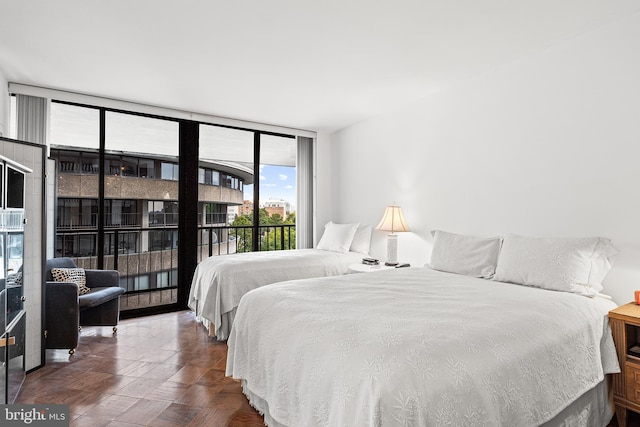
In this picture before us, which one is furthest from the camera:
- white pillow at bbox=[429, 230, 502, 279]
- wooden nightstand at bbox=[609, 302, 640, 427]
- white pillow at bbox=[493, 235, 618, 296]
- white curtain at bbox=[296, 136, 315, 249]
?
white curtain at bbox=[296, 136, 315, 249]

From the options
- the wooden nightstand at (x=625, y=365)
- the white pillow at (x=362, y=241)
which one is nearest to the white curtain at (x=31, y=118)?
the white pillow at (x=362, y=241)

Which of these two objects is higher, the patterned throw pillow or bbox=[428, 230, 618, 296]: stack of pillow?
bbox=[428, 230, 618, 296]: stack of pillow

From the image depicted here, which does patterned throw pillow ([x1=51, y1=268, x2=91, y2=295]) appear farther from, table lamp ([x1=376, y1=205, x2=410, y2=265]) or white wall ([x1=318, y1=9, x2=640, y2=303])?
white wall ([x1=318, y1=9, x2=640, y2=303])

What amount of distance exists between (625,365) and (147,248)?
489 centimetres

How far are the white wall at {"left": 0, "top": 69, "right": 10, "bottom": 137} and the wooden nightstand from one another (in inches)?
200

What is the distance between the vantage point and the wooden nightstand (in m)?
1.86

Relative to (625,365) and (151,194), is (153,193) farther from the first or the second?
(625,365)

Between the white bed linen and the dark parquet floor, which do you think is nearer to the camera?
the dark parquet floor

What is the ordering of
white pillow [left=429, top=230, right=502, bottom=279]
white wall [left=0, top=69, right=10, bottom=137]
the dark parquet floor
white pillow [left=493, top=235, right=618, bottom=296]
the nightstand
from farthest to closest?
the nightstand < white wall [left=0, top=69, right=10, bottom=137] < white pillow [left=429, top=230, right=502, bottom=279] < white pillow [left=493, top=235, right=618, bottom=296] < the dark parquet floor

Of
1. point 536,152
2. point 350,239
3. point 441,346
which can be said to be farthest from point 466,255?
point 350,239

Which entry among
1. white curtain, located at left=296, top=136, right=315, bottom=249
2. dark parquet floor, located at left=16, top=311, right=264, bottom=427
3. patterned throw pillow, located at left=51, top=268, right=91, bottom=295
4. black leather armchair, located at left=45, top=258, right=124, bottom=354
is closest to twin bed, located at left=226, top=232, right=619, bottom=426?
dark parquet floor, located at left=16, top=311, right=264, bottom=427

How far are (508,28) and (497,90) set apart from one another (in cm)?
74

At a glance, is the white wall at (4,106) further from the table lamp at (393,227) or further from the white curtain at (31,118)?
the table lamp at (393,227)

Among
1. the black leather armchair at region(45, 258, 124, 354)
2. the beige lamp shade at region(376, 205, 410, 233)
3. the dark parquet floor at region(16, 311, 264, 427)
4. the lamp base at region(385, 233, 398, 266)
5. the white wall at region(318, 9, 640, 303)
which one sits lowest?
the dark parquet floor at region(16, 311, 264, 427)
